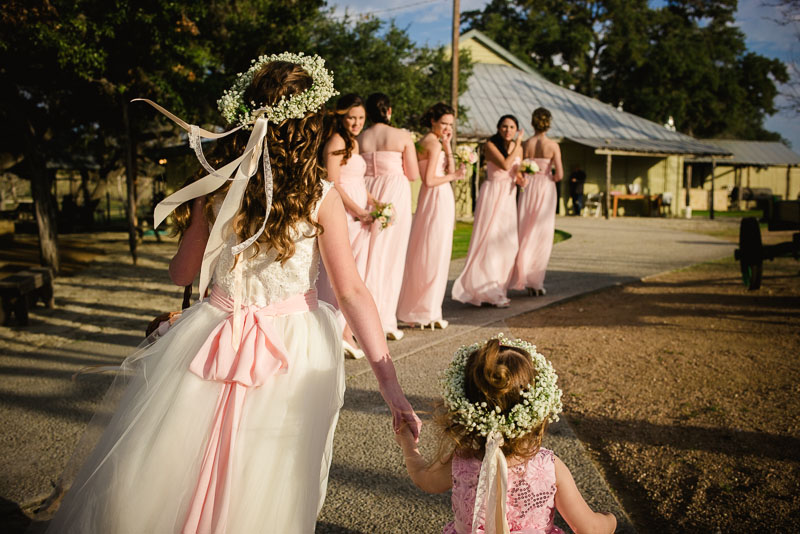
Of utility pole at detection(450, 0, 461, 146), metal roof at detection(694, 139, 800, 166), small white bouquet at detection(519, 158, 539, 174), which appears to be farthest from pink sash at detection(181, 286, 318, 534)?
metal roof at detection(694, 139, 800, 166)

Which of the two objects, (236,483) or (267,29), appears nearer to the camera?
(236,483)

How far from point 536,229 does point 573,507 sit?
6.55 m

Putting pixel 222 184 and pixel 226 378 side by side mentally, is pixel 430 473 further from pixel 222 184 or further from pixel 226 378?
pixel 222 184

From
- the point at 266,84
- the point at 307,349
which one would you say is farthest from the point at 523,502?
the point at 266,84

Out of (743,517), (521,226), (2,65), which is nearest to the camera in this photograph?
(743,517)

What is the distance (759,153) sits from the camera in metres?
45.9

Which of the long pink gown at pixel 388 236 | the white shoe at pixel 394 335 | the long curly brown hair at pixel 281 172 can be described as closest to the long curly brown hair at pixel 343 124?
the long pink gown at pixel 388 236

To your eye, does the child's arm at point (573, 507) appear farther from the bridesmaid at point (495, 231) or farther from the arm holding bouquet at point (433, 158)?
the bridesmaid at point (495, 231)

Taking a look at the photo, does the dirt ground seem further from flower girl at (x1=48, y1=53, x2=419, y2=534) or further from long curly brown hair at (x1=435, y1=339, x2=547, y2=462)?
flower girl at (x1=48, y1=53, x2=419, y2=534)

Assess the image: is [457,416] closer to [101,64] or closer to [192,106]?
[101,64]

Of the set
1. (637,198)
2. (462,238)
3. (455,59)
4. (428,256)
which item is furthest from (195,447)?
(637,198)

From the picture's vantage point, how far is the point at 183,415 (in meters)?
1.93

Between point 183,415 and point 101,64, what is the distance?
9.77 m

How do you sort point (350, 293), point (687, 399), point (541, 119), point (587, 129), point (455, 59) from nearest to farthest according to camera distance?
point (350, 293) → point (687, 399) → point (541, 119) → point (455, 59) → point (587, 129)
